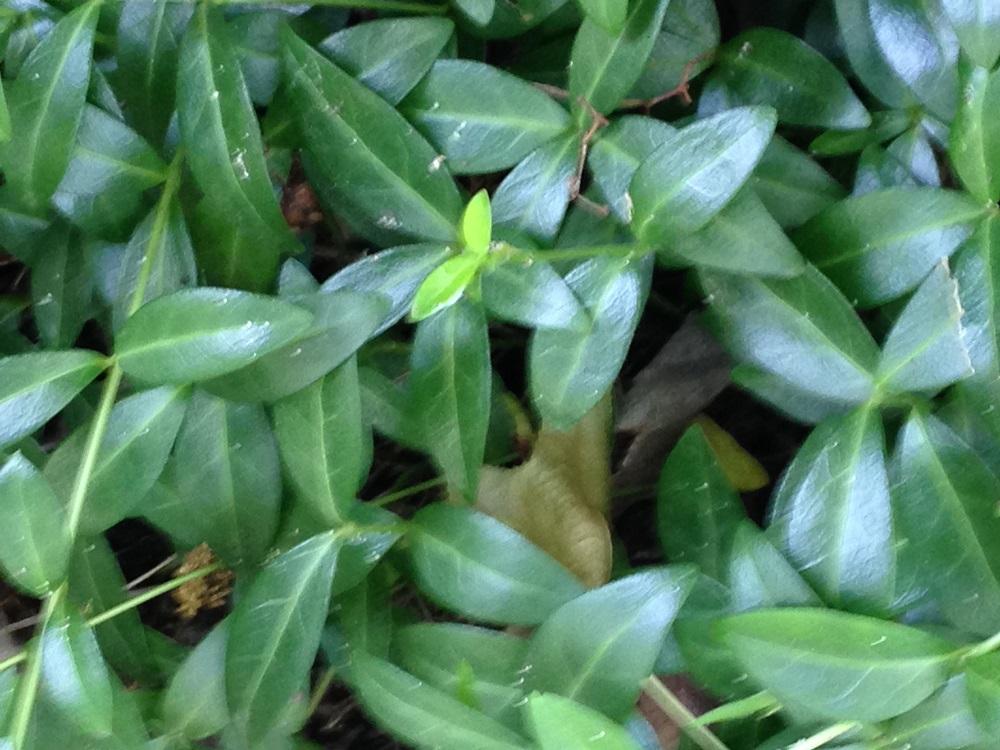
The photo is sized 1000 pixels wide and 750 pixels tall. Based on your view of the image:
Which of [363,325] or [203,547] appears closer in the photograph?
[363,325]

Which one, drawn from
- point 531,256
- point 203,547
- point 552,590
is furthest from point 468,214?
point 203,547

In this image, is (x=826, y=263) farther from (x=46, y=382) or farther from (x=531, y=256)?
(x=46, y=382)

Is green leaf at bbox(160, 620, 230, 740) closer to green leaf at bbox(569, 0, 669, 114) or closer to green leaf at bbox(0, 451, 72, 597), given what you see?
green leaf at bbox(0, 451, 72, 597)

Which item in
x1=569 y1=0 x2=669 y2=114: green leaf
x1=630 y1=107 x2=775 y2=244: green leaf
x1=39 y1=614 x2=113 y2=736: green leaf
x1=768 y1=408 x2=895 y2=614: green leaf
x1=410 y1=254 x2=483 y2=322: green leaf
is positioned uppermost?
x1=569 y1=0 x2=669 y2=114: green leaf

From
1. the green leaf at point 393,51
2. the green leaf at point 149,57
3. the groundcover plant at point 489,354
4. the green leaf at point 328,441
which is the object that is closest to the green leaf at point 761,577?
the groundcover plant at point 489,354

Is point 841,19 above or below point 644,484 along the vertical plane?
above

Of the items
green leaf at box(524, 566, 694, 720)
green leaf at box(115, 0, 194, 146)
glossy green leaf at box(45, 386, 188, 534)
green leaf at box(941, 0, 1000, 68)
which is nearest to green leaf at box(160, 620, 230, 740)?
glossy green leaf at box(45, 386, 188, 534)
